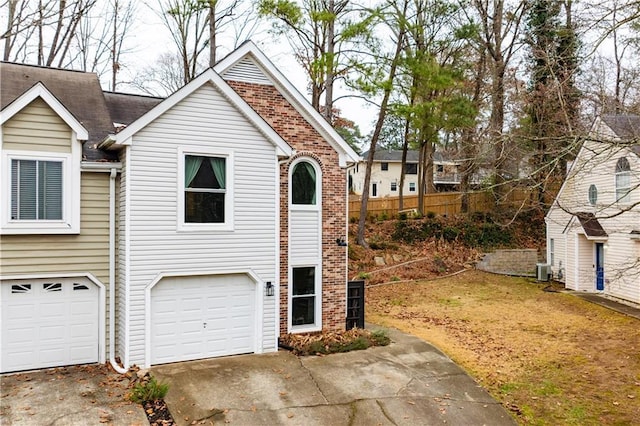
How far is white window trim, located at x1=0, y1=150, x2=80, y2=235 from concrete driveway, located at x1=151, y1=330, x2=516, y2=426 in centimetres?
355

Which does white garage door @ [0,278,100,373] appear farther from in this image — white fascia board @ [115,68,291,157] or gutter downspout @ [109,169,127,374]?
white fascia board @ [115,68,291,157]

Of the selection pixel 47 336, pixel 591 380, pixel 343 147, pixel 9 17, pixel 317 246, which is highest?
pixel 9 17

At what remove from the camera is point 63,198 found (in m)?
9.30

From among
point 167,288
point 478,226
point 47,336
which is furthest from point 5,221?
point 478,226

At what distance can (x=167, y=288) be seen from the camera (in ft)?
32.2

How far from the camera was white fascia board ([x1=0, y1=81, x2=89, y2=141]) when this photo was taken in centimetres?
874

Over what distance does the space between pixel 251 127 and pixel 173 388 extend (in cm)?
579

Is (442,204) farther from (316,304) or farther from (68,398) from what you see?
(68,398)

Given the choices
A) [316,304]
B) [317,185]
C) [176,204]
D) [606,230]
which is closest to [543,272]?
[606,230]

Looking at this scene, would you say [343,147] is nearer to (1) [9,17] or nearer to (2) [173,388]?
(2) [173,388]

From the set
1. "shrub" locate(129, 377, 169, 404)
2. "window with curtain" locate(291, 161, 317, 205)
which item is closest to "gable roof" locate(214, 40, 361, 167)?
"window with curtain" locate(291, 161, 317, 205)

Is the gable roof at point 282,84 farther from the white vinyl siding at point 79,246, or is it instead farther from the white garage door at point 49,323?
the white garage door at point 49,323

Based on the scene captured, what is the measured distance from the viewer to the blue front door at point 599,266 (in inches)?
758

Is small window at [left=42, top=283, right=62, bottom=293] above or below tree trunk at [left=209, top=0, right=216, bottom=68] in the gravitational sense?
below
